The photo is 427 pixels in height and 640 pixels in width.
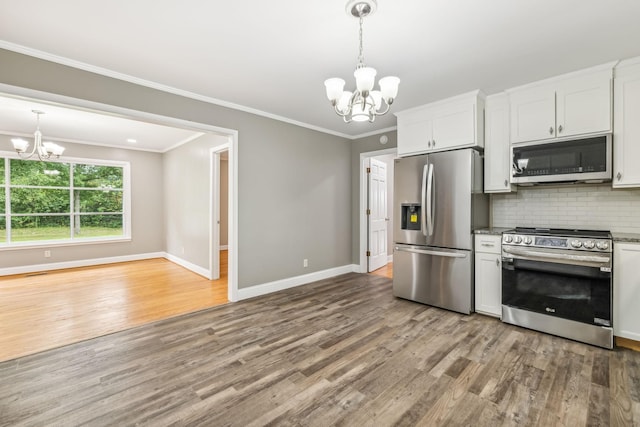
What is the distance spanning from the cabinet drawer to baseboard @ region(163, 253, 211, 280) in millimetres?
4184

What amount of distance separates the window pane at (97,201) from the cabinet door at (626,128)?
8.36m

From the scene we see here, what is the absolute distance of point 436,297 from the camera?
11.5 feet

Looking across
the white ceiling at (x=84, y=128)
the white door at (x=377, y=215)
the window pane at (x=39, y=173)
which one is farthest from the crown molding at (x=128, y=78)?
the window pane at (x=39, y=173)

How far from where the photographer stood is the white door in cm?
541

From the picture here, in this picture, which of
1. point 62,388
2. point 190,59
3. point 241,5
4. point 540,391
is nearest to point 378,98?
point 241,5

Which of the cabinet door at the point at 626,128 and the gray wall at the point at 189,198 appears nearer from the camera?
the cabinet door at the point at 626,128

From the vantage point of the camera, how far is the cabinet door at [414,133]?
370 cm

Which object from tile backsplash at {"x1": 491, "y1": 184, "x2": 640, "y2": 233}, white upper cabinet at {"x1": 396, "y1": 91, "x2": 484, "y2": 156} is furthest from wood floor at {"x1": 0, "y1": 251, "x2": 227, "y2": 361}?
tile backsplash at {"x1": 491, "y1": 184, "x2": 640, "y2": 233}

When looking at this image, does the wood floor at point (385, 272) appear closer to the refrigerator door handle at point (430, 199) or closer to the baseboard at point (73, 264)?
the refrigerator door handle at point (430, 199)

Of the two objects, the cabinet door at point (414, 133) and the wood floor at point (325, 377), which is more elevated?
the cabinet door at point (414, 133)

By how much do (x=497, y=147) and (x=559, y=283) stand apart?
1.57 metres

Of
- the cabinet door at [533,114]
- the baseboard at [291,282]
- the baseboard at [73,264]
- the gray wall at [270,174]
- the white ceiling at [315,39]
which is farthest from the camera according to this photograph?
the baseboard at [73,264]

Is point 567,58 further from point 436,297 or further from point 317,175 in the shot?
point 317,175

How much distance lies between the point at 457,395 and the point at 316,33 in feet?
9.20
